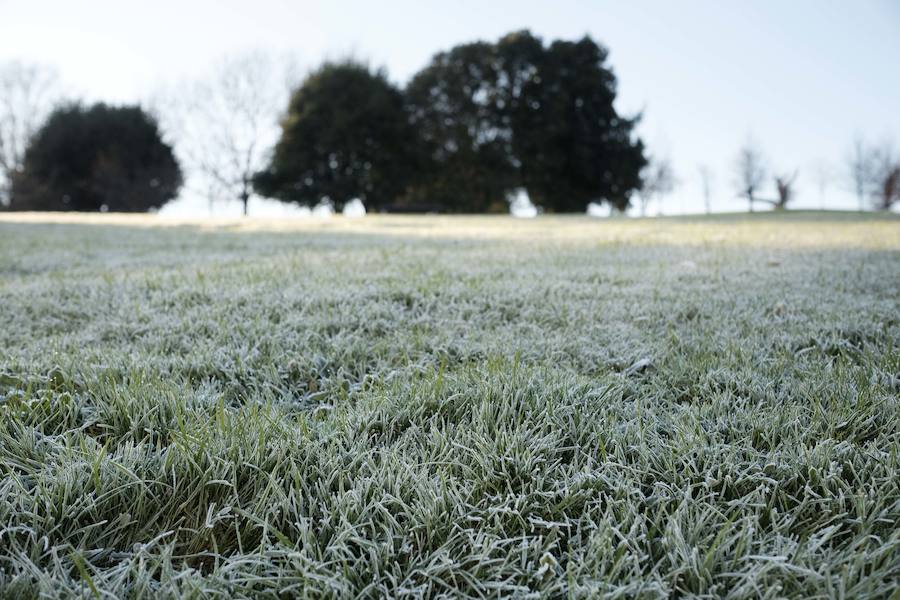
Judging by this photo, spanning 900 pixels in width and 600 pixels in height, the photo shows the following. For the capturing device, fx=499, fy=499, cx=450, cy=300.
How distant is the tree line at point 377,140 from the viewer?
25656 millimetres

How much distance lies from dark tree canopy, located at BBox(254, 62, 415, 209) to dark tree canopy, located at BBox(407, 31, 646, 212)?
1978mm

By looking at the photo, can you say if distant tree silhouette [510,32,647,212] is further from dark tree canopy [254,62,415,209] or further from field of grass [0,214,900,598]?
field of grass [0,214,900,598]

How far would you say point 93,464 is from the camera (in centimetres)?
101

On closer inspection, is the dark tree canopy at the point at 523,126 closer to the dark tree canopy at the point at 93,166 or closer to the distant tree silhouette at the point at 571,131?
the distant tree silhouette at the point at 571,131

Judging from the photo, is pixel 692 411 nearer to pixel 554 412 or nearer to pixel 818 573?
pixel 554 412

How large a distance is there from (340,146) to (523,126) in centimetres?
987

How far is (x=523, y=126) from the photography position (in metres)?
27.1

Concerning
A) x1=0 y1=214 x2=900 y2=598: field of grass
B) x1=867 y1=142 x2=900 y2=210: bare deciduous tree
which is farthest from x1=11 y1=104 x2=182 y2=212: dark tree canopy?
x1=867 y1=142 x2=900 y2=210: bare deciduous tree

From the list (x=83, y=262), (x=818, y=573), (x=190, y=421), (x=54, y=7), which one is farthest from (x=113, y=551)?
(x=54, y=7)

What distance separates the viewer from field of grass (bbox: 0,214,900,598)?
0.84 meters

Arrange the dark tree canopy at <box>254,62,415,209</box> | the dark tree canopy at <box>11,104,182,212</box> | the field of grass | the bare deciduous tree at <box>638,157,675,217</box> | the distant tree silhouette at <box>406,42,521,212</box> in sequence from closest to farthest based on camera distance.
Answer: the field of grass
the dark tree canopy at <box>254,62,415,209</box>
the dark tree canopy at <box>11,104,182,212</box>
the distant tree silhouette at <box>406,42,521,212</box>
the bare deciduous tree at <box>638,157,675,217</box>

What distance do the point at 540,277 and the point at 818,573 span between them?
267 cm

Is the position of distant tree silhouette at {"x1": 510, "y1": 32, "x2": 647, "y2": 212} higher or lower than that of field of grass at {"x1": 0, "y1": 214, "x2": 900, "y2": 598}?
higher

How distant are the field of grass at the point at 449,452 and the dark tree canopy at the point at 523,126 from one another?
2531 centimetres
